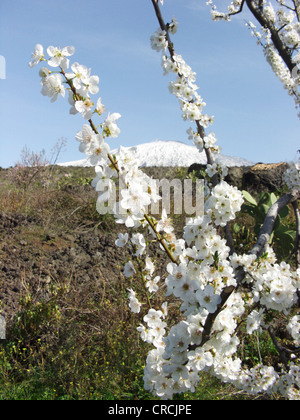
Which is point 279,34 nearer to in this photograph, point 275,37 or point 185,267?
point 275,37

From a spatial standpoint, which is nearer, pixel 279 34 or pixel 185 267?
pixel 185 267

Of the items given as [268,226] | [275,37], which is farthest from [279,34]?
[268,226]

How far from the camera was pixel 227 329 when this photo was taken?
2.02 m

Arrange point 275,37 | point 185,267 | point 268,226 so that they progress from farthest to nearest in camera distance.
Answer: point 275,37
point 268,226
point 185,267

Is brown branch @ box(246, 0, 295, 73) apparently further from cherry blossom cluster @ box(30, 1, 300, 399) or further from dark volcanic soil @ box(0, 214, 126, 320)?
cherry blossom cluster @ box(30, 1, 300, 399)

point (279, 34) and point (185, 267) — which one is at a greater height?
point (279, 34)

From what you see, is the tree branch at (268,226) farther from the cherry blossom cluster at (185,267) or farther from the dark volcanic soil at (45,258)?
the dark volcanic soil at (45,258)

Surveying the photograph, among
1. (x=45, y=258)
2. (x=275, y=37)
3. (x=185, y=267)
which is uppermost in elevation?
(x=275, y=37)

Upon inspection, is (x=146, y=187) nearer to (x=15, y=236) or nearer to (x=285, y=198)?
(x=285, y=198)

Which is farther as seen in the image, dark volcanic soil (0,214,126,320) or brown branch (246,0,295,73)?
brown branch (246,0,295,73)

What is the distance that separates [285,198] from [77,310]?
2.16m

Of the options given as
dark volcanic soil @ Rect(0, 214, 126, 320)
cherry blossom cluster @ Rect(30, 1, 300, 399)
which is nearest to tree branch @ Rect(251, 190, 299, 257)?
cherry blossom cluster @ Rect(30, 1, 300, 399)

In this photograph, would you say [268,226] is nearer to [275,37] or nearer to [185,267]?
[185,267]

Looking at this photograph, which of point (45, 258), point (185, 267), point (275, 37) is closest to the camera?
point (185, 267)
